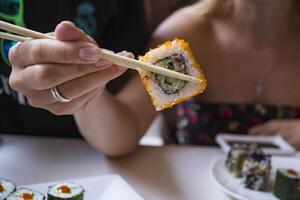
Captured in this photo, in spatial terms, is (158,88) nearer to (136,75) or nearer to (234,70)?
(136,75)

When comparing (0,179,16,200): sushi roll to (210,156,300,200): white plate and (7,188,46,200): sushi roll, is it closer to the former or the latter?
(7,188,46,200): sushi roll

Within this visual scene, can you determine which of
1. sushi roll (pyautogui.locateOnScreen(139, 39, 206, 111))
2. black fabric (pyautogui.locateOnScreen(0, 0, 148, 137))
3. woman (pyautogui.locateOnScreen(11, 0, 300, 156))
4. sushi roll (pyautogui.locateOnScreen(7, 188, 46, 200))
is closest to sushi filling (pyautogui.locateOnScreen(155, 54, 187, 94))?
sushi roll (pyautogui.locateOnScreen(139, 39, 206, 111))

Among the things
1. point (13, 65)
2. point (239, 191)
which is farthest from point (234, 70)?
point (13, 65)

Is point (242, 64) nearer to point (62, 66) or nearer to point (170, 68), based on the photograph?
point (170, 68)

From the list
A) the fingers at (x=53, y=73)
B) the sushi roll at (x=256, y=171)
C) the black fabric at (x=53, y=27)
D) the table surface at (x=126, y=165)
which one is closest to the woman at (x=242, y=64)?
the black fabric at (x=53, y=27)

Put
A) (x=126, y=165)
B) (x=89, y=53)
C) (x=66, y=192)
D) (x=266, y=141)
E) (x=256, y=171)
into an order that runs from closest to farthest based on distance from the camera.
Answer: (x=89, y=53), (x=66, y=192), (x=256, y=171), (x=126, y=165), (x=266, y=141)

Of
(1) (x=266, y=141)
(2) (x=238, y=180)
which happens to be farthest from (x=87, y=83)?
(1) (x=266, y=141)
